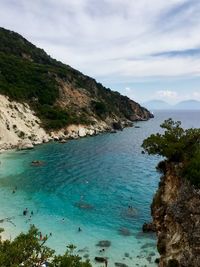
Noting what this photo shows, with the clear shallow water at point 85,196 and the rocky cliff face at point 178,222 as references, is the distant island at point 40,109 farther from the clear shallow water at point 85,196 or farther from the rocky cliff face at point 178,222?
the rocky cliff face at point 178,222

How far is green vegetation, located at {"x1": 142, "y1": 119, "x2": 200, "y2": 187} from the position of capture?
3895 cm

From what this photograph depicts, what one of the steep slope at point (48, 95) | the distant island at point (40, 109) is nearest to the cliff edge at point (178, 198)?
the distant island at point (40, 109)

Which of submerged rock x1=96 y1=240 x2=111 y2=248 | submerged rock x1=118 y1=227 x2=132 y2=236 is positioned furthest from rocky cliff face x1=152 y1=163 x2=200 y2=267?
submerged rock x1=118 y1=227 x2=132 y2=236

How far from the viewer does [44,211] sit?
69062 mm

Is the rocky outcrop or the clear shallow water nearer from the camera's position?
the clear shallow water

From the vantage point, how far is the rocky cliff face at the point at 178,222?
112 ft

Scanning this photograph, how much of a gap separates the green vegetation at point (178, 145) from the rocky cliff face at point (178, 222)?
1118 mm

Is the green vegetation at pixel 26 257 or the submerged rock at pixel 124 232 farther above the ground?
the green vegetation at pixel 26 257

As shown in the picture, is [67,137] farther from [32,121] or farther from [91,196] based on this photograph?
[91,196]

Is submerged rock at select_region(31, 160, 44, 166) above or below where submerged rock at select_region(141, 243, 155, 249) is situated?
above

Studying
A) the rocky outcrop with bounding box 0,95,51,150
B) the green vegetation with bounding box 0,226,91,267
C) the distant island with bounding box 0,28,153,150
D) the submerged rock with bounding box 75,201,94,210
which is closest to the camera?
the green vegetation with bounding box 0,226,91,267

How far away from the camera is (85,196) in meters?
78.2

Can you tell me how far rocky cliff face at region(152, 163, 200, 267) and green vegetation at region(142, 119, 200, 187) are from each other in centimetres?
112

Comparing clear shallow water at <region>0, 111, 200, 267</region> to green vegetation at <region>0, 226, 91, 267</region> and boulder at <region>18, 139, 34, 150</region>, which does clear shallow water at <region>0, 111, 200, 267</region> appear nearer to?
boulder at <region>18, 139, 34, 150</region>
